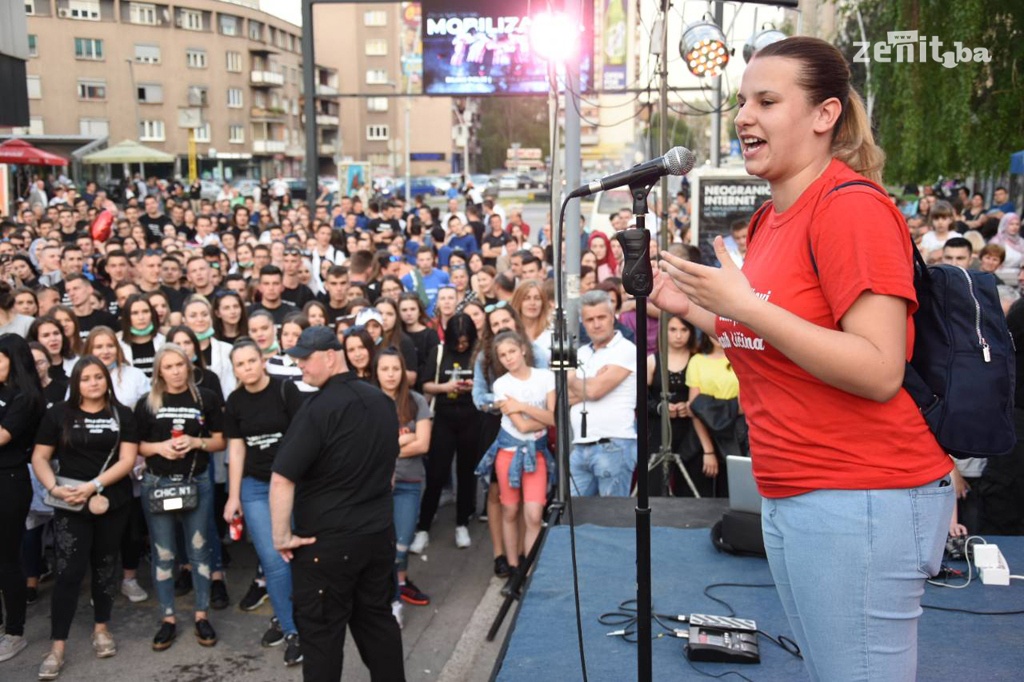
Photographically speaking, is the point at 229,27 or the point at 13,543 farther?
the point at 229,27

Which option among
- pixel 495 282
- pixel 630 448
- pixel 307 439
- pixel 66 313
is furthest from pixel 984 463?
pixel 66 313

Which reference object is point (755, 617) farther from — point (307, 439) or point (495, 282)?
point (495, 282)

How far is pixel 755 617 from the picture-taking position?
3.83 metres

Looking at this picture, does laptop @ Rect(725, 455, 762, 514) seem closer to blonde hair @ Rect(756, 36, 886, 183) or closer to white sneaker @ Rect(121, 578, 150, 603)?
blonde hair @ Rect(756, 36, 886, 183)

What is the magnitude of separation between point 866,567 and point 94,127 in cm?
6021

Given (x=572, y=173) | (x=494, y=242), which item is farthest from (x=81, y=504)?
(x=494, y=242)

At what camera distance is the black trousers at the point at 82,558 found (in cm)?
537

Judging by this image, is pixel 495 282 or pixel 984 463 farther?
pixel 495 282

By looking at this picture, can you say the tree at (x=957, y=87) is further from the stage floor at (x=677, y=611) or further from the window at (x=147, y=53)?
the window at (x=147, y=53)

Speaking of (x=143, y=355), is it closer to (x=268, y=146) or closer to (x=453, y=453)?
(x=453, y=453)

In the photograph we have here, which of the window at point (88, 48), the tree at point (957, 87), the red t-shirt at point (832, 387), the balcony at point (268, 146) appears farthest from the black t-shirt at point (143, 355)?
the balcony at point (268, 146)

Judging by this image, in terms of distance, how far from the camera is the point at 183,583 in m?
6.50

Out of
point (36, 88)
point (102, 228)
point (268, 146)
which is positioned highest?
point (36, 88)

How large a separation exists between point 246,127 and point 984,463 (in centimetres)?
6806
